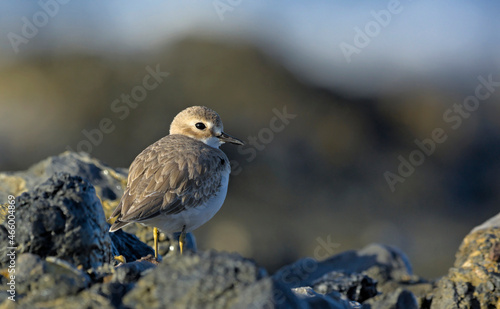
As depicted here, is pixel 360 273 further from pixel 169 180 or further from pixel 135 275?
pixel 135 275

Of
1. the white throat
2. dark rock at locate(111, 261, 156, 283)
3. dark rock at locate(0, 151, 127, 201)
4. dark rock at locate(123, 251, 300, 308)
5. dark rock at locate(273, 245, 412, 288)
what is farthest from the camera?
dark rock at locate(273, 245, 412, 288)

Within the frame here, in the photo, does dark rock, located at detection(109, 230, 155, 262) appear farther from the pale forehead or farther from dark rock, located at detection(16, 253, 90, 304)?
dark rock, located at detection(16, 253, 90, 304)

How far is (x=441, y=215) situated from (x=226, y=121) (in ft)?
23.3

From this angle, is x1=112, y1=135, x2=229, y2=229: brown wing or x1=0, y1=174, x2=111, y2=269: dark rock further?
x1=112, y1=135, x2=229, y2=229: brown wing

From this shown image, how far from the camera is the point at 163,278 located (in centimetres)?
315

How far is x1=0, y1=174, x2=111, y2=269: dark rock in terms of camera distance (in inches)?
163

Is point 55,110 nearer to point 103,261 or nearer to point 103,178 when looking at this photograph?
point 103,178

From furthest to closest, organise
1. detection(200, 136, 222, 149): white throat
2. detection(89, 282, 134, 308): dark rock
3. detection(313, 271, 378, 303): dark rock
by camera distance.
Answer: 1. detection(200, 136, 222, 149): white throat
2. detection(313, 271, 378, 303): dark rock
3. detection(89, 282, 134, 308): dark rock

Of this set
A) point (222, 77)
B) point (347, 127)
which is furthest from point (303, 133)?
point (222, 77)

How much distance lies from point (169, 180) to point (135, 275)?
258 cm

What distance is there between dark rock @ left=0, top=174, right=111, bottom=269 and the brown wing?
136cm

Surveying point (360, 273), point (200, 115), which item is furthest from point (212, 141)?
point (360, 273)

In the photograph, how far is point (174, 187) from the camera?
20.4 ft

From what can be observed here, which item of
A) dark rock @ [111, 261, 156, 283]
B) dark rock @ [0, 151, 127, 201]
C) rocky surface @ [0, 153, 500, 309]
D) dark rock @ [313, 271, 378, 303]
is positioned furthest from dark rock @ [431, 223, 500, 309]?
dark rock @ [0, 151, 127, 201]
